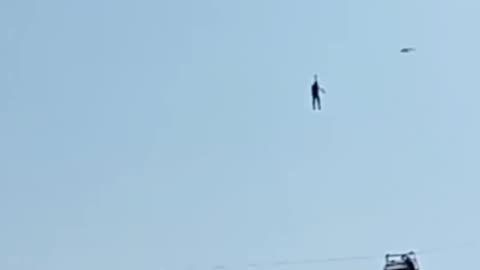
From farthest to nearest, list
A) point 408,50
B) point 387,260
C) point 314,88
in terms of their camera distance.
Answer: point 387,260 → point 314,88 → point 408,50

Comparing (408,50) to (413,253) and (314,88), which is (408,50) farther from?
(413,253)

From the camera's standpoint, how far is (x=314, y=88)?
33.6m

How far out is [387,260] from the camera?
126 ft

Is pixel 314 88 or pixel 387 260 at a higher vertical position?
pixel 314 88

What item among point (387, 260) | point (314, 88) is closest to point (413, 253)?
point (387, 260)

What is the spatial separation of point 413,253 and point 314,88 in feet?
31.3

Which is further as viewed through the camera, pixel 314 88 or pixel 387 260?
pixel 387 260

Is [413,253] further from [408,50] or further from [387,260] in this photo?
[408,50]

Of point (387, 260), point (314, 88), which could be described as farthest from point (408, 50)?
point (387, 260)

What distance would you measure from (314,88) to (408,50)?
445cm

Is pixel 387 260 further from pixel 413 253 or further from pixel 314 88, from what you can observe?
pixel 314 88

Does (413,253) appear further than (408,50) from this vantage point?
Yes

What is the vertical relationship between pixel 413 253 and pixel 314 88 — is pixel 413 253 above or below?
below

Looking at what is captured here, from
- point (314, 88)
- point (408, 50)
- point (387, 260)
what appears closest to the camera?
point (408, 50)
